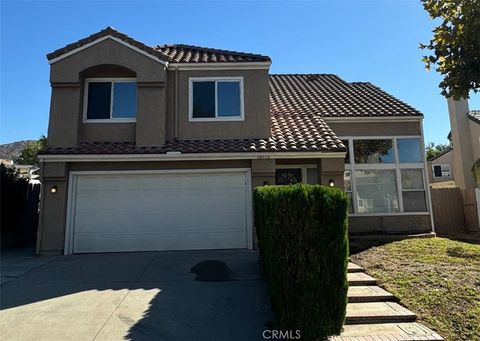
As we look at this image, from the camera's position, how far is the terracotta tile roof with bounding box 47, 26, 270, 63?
477 inches

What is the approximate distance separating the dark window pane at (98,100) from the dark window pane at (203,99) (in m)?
2.89

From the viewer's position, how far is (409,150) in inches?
568

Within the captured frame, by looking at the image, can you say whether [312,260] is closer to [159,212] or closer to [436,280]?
[436,280]

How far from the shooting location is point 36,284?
26.7 feet

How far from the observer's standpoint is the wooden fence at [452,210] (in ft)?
53.3

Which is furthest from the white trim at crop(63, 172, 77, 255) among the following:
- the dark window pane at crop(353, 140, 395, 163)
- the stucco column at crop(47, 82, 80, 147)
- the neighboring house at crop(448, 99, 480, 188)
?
the neighboring house at crop(448, 99, 480, 188)

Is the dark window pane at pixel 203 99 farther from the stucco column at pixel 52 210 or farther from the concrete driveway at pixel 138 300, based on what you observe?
the concrete driveway at pixel 138 300

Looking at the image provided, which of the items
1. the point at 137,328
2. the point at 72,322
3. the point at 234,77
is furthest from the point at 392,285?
the point at 234,77

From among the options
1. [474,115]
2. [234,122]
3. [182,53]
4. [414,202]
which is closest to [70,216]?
[234,122]

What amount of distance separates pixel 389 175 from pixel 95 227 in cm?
1071

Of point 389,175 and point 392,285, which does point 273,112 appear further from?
point 392,285

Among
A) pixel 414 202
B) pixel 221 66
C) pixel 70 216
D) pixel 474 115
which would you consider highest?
pixel 474 115

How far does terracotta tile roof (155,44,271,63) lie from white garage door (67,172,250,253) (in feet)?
13.3

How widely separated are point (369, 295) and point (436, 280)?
1710 mm
